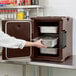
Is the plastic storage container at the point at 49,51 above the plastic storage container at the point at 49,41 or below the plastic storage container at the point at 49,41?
below

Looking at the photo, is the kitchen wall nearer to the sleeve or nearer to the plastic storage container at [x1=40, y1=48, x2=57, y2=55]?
the plastic storage container at [x1=40, y1=48, x2=57, y2=55]

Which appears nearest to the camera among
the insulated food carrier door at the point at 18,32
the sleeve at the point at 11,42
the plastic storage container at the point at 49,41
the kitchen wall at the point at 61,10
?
the sleeve at the point at 11,42

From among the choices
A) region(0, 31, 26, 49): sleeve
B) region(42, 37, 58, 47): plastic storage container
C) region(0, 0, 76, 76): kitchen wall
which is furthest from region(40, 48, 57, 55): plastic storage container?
region(0, 0, 76, 76): kitchen wall

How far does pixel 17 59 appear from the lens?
215cm

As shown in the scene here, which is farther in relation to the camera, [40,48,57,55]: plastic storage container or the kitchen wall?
the kitchen wall

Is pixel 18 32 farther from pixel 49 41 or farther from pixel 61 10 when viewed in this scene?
pixel 61 10

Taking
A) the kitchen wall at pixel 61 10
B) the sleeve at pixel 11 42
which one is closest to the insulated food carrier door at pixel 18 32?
the sleeve at pixel 11 42

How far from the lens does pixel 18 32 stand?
217 centimetres

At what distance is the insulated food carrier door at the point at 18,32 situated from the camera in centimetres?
213

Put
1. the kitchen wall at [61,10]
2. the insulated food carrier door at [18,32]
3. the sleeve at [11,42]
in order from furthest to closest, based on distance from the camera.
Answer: the kitchen wall at [61,10] < the insulated food carrier door at [18,32] < the sleeve at [11,42]

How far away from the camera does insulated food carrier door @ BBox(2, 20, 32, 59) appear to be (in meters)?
2.13

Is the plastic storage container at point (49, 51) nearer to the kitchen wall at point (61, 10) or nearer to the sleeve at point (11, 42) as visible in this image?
the sleeve at point (11, 42)

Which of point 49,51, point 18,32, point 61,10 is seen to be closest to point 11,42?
point 18,32

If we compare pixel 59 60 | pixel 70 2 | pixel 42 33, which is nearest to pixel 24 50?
pixel 42 33
